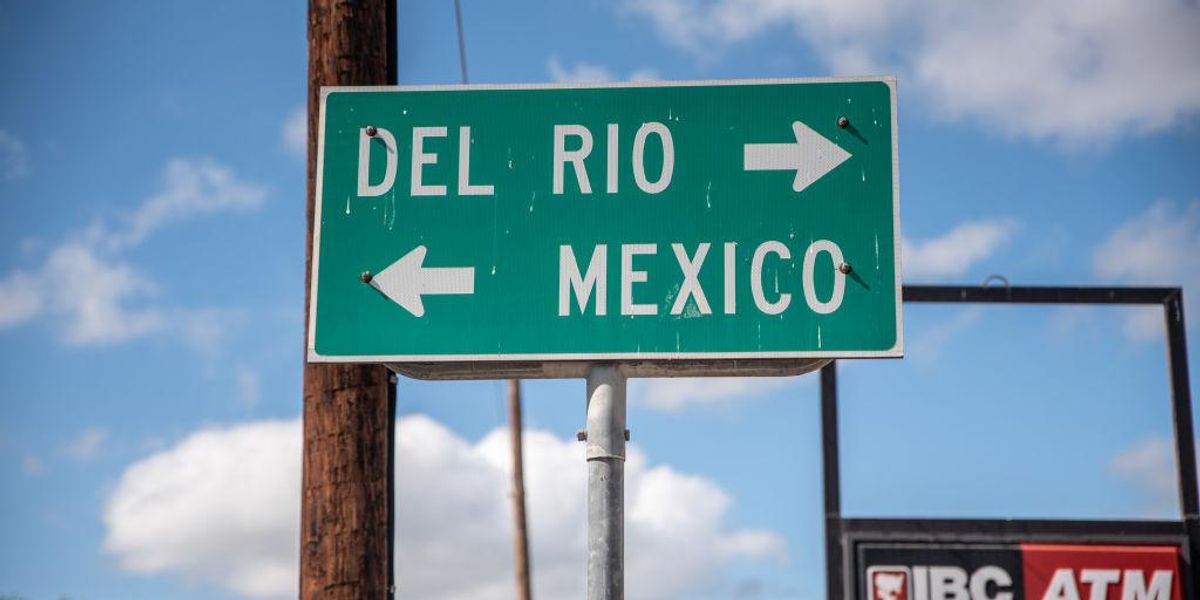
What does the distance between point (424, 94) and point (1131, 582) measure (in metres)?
10.1

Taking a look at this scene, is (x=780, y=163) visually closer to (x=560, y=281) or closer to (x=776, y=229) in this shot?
(x=776, y=229)

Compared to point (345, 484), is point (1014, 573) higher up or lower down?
lower down

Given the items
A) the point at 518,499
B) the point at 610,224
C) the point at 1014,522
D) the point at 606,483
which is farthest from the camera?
the point at 518,499

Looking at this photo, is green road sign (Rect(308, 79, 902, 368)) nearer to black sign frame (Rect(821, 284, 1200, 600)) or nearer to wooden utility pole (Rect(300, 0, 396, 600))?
wooden utility pole (Rect(300, 0, 396, 600))

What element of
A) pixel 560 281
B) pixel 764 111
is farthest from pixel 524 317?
pixel 764 111

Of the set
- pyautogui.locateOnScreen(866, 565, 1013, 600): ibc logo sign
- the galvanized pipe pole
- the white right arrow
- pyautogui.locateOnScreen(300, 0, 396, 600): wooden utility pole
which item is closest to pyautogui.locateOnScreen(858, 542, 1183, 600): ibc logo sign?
pyautogui.locateOnScreen(866, 565, 1013, 600): ibc logo sign

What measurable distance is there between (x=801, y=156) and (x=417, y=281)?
108 centimetres

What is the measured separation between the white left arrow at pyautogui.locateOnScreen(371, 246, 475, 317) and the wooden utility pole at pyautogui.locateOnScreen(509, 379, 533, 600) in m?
16.4

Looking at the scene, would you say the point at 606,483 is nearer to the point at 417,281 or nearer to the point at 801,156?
the point at 417,281

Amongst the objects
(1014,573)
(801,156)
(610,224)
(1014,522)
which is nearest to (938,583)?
(1014,573)

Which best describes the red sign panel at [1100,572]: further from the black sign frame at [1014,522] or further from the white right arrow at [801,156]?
the white right arrow at [801,156]

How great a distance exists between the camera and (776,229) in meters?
3.92

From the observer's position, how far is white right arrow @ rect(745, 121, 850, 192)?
3.98m

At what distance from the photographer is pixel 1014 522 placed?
1256 centimetres
